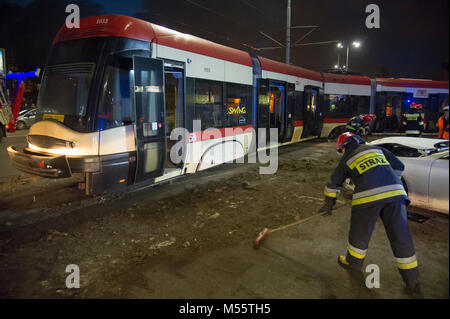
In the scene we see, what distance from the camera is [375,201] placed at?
12.1 feet

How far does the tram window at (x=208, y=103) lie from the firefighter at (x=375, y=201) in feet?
15.8

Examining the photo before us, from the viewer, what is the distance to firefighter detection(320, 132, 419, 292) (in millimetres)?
3561

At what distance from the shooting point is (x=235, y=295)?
369cm

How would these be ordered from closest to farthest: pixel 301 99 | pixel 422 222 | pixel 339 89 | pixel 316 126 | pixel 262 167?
pixel 422 222 < pixel 262 167 < pixel 301 99 < pixel 316 126 < pixel 339 89

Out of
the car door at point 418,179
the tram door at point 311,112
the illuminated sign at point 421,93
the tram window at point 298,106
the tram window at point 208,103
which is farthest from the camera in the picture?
the illuminated sign at point 421,93

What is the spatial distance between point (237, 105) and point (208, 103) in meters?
1.55

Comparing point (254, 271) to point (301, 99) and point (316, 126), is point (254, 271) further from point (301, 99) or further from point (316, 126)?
point (316, 126)

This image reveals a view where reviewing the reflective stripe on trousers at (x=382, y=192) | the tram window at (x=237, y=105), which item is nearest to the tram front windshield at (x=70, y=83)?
the tram window at (x=237, y=105)

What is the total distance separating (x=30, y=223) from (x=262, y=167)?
266 inches

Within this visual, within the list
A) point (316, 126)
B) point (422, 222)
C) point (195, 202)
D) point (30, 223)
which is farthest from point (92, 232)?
point (316, 126)

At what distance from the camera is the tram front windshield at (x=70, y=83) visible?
239 inches

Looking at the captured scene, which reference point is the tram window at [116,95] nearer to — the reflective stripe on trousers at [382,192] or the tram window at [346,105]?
the reflective stripe on trousers at [382,192]
